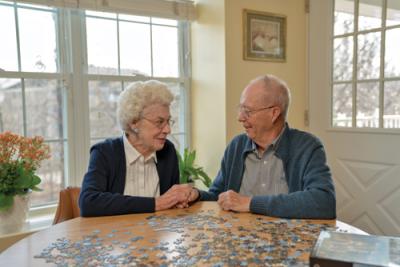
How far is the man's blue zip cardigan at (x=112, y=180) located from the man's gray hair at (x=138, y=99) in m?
0.14

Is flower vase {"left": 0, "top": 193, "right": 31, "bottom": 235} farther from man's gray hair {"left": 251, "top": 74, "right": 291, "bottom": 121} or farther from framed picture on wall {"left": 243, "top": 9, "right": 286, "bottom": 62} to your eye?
framed picture on wall {"left": 243, "top": 9, "right": 286, "bottom": 62}

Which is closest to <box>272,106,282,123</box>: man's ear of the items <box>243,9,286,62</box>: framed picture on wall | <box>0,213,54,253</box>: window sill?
<box>243,9,286,62</box>: framed picture on wall

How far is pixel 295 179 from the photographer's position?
1.67 metres

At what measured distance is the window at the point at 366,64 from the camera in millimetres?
2674

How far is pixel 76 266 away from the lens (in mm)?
1029

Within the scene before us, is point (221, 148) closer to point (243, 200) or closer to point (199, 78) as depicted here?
point (199, 78)

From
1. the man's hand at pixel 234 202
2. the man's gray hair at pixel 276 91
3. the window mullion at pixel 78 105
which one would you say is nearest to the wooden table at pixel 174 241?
the man's hand at pixel 234 202

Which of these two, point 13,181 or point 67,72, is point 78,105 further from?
point 13,181

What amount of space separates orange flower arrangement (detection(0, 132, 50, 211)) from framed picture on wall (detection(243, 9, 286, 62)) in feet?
5.87

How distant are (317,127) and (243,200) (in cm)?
190

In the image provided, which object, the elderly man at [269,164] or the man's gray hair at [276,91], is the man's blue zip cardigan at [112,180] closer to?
the elderly man at [269,164]

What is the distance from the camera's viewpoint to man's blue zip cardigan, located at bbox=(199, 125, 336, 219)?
57.6 inches

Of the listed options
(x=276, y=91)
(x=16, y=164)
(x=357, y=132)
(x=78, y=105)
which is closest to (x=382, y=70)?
(x=357, y=132)

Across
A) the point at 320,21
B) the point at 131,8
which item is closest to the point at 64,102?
the point at 131,8
